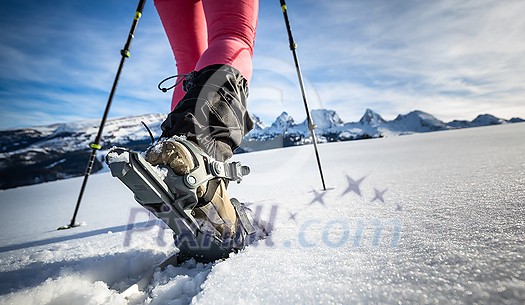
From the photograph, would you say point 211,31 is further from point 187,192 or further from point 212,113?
point 187,192

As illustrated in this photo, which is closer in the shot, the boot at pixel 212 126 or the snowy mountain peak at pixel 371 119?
the boot at pixel 212 126

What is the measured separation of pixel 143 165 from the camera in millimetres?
563

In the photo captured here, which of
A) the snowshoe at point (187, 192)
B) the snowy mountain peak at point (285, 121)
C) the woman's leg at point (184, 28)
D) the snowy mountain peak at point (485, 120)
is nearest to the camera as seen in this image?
the snowshoe at point (187, 192)

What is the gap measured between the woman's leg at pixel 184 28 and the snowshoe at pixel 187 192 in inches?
32.6

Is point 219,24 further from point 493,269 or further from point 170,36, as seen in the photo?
point 493,269

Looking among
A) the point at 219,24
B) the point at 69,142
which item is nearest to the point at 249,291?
the point at 219,24

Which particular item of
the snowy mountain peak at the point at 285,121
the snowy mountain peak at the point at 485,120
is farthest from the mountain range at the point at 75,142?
the snowy mountain peak at the point at 485,120

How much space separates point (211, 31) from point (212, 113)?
46 cm

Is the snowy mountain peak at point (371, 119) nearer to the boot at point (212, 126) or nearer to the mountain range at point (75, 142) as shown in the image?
the mountain range at point (75, 142)

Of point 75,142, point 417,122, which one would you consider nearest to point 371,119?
point 417,122

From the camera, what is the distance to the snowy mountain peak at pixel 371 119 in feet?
528

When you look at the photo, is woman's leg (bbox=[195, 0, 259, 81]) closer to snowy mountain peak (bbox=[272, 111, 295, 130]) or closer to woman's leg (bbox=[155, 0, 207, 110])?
woman's leg (bbox=[155, 0, 207, 110])

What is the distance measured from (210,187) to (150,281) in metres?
0.33

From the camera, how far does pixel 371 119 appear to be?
537 ft
